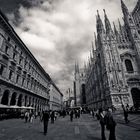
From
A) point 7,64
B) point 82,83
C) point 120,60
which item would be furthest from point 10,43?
point 82,83

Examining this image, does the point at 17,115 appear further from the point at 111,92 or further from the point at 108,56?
the point at 108,56

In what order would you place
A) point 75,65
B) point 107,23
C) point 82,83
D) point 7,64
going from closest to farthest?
1. point 7,64
2. point 107,23
3. point 82,83
4. point 75,65

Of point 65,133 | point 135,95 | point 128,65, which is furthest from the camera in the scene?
point 128,65

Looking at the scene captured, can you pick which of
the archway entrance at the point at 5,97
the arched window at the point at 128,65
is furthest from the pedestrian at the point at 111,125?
the arched window at the point at 128,65

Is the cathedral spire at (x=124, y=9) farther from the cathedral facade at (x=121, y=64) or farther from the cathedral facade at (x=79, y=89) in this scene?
the cathedral facade at (x=79, y=89)

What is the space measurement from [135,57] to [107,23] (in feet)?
49.2

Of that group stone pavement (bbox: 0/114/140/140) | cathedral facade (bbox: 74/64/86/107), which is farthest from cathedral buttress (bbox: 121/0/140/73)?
cathedral facade (bbox: 74/64/86/107)

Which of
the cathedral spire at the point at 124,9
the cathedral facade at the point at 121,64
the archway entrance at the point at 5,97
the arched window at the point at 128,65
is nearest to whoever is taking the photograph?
the archway entrance at the point at 5,97

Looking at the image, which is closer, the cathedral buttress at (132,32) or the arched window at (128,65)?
the arched window at (128,65)

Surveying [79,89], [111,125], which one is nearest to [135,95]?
[111,125]

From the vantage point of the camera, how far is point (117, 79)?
33094 mm

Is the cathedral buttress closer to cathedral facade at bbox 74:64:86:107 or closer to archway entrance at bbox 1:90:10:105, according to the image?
archway entrance at bbox 1:90:10:105

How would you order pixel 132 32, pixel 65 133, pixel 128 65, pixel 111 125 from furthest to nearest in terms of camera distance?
pixel 132 32 → pixel 128 65 → pixel 65 133 → pixel 111 125

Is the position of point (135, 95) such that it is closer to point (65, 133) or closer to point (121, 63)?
point (121, 63)
